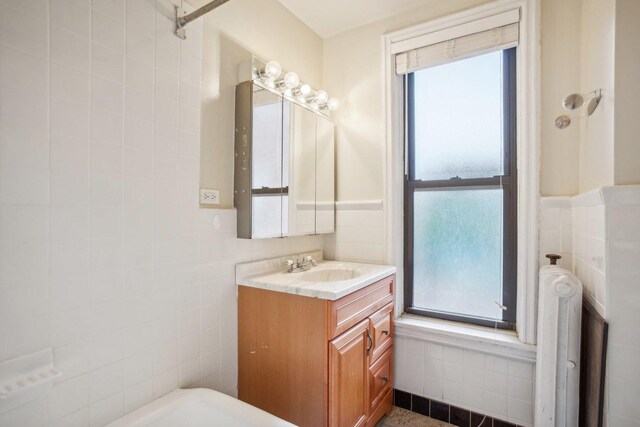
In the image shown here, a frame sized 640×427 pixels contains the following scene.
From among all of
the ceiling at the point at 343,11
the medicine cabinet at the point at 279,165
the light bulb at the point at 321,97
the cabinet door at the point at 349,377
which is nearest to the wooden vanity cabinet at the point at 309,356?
the cabinet door at the point at 349,377

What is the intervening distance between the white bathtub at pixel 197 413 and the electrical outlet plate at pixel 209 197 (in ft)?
2.63

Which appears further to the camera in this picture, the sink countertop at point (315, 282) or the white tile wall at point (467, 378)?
the white tile wall at point (467, 378)

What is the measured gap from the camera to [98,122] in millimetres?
1093

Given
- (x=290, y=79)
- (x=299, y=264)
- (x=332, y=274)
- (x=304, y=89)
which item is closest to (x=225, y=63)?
(x=290, y=79)

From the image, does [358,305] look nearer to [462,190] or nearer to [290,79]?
[462,190]

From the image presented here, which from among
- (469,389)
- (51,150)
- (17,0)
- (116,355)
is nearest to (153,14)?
(17,0)

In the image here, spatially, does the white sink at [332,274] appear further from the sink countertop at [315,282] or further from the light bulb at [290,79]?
the light bulb at [290,79]

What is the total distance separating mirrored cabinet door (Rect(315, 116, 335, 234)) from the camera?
209 centimetres

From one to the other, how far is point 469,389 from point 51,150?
7.44 feet

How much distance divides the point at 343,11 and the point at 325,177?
1.10 m

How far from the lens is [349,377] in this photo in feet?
4.83

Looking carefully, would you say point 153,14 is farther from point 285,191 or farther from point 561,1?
point 561,1

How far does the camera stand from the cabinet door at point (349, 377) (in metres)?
1.36

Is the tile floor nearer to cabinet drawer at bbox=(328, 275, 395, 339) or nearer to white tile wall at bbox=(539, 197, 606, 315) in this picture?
cabinet drawer at bbox=(328, 275, 395, 339)
